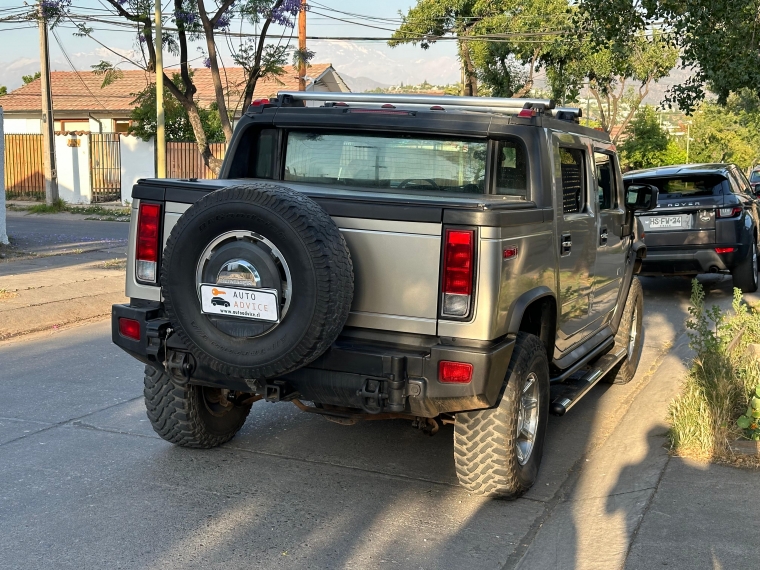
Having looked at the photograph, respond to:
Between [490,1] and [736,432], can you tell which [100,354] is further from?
[490,1]

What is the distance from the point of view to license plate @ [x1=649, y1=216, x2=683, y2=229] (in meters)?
11.7

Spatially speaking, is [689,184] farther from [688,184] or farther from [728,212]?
[728,212]

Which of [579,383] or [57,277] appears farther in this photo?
[57,277]

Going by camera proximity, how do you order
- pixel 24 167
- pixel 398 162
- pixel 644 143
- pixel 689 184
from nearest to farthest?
pixel 398 162, pixel 689 184, pixel 24 167, pixel 644 143

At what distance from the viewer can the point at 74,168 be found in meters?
29.3

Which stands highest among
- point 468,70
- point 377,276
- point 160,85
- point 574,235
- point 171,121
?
point 468,70

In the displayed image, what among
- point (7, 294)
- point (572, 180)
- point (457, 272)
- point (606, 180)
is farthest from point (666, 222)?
point (457, 272)

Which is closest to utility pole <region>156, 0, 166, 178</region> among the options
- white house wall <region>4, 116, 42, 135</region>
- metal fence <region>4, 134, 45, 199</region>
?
metal fence <region>4, 134, 45, 199</region>

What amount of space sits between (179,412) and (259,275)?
1.41m

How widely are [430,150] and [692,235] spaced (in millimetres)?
7167

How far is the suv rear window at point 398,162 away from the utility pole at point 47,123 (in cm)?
2125

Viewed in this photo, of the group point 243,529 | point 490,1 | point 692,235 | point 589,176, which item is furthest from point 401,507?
point 490,1

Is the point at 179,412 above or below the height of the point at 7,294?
above

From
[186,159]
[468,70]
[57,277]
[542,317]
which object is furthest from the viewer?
[468,70]
